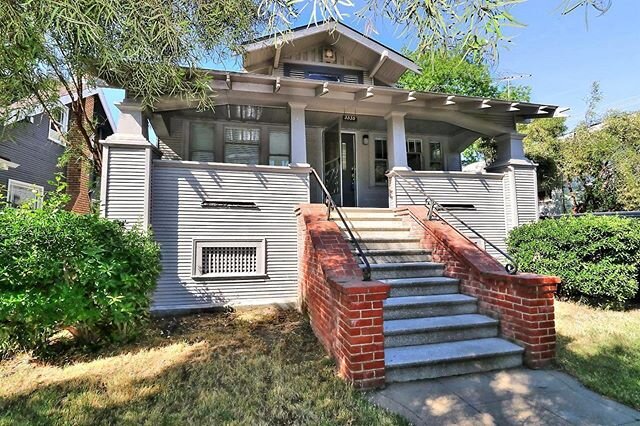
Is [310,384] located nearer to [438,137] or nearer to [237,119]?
[237,119]

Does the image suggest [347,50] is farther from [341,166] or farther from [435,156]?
[435,156]

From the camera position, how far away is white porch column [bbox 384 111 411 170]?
7.46m

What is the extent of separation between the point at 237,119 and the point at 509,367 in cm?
727

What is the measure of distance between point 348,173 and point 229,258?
4.06m

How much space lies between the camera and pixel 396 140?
7.54m

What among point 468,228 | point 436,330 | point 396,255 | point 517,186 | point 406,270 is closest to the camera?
point 436,330

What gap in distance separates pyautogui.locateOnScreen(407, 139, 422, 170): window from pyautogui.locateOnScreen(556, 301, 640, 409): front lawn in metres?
4.87

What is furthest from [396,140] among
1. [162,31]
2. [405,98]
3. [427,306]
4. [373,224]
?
[162,31]

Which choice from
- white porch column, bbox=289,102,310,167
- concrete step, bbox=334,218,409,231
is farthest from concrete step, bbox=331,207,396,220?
white porch column, bbox=289,102,310,167

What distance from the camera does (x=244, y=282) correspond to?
6.44 m

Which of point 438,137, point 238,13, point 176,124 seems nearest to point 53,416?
point 238,13

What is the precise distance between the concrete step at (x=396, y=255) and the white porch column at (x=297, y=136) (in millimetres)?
2424

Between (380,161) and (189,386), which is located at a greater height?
(380,161)

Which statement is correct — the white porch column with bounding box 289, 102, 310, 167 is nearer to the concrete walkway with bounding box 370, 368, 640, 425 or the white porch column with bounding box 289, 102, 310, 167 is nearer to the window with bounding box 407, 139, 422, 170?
the window with bounding box 407, 139, 422, 170
